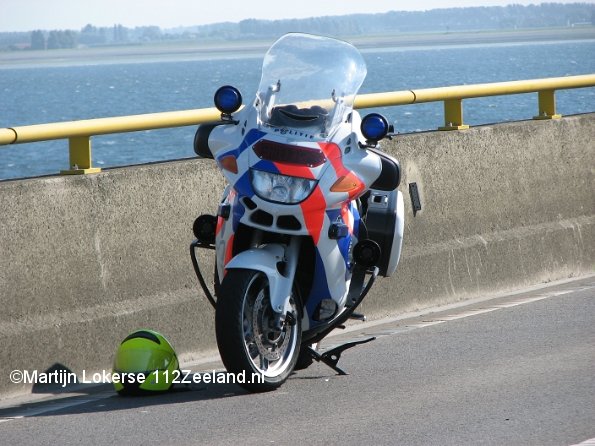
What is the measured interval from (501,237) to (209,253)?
2575mm

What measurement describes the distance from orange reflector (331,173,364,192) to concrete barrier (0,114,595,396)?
4.35 ft

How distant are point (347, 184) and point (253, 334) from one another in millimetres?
842

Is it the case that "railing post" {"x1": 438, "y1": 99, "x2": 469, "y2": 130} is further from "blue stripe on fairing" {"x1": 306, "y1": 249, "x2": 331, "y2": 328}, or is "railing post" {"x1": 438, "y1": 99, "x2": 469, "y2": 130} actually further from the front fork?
the front fork

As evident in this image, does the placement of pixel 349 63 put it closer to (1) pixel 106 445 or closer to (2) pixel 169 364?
(2) pixel 169 364

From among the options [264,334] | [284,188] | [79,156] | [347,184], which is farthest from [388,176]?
[79,156]

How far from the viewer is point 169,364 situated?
7.03 metres

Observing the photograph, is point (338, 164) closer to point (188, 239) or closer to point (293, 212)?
point (293, 212)

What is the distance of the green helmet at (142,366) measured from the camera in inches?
272

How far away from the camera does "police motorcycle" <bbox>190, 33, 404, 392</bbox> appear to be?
6.70 meters

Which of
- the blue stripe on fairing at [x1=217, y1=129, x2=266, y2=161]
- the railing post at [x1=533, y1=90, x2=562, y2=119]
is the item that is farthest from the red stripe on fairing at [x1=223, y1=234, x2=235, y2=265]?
the railing post at [x1=533, y1=90, x2=562, y2=119]

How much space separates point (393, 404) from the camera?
6512 mm

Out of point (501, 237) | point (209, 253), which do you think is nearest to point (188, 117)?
point (209, 253)

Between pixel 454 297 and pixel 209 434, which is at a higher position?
pixel 209 434

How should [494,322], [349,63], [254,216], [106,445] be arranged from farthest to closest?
[494,322]
[349,63]
[254,216]
[106,445]
